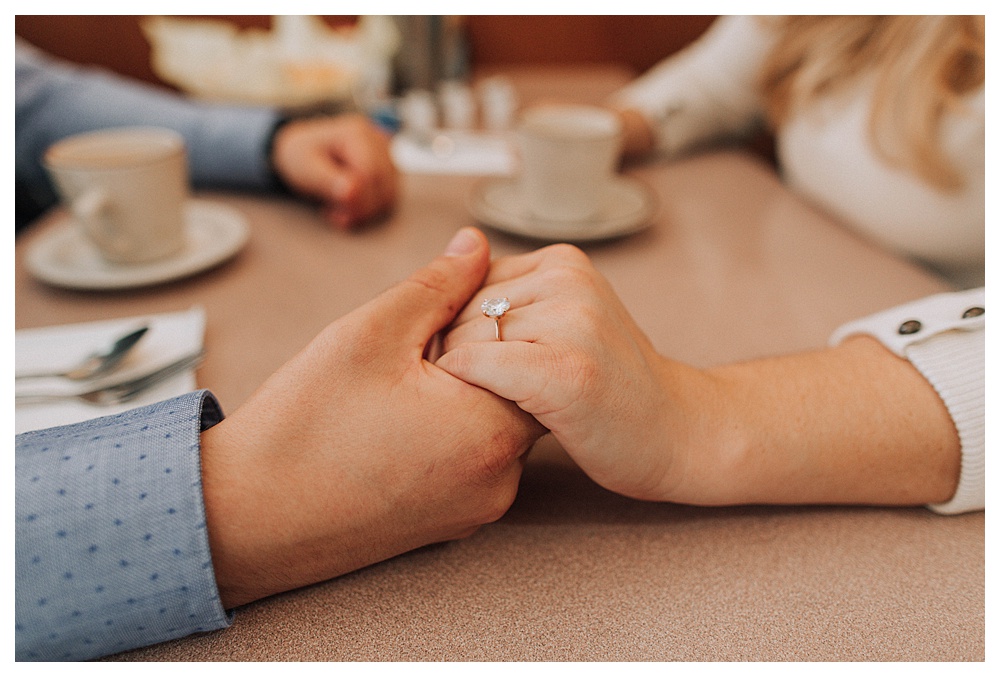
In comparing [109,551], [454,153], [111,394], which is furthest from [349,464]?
[454,153]

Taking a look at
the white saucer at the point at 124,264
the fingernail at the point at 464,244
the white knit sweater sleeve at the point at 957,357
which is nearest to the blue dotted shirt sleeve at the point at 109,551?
the fingernail at the point at 464,244

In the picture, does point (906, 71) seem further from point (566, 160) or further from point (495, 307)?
point (495, 307)

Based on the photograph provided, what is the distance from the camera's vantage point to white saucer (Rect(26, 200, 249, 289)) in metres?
0.61

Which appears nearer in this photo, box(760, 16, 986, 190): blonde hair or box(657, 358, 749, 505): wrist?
box(657, 358, 749, 505): wrist

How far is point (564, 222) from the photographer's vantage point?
2.37 ft

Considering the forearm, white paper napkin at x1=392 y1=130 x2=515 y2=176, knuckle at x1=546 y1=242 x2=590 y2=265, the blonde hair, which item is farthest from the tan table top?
white paper napkin at x1=392 y1=130 x2=515 y2=176

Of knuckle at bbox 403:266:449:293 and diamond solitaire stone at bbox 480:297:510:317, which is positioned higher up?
knuckle at bbox 403:266:449:293

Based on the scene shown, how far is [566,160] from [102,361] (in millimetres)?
468

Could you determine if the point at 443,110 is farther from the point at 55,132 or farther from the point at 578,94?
the point at 55,132

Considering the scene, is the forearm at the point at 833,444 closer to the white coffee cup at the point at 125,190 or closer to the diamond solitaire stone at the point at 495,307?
the diamond solitaire stone at the point at 495,307

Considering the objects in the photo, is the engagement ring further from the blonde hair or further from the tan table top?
the blonde hair

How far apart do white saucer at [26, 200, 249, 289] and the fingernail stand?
0.31 meters

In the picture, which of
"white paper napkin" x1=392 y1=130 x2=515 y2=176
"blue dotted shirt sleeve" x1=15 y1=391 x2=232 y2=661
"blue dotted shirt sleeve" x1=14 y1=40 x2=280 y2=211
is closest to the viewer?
"blue dotted shirt sleeve" x1=15 y1=391 x2=232 y2=661

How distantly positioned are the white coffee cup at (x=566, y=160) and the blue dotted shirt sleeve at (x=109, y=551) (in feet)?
1.59
